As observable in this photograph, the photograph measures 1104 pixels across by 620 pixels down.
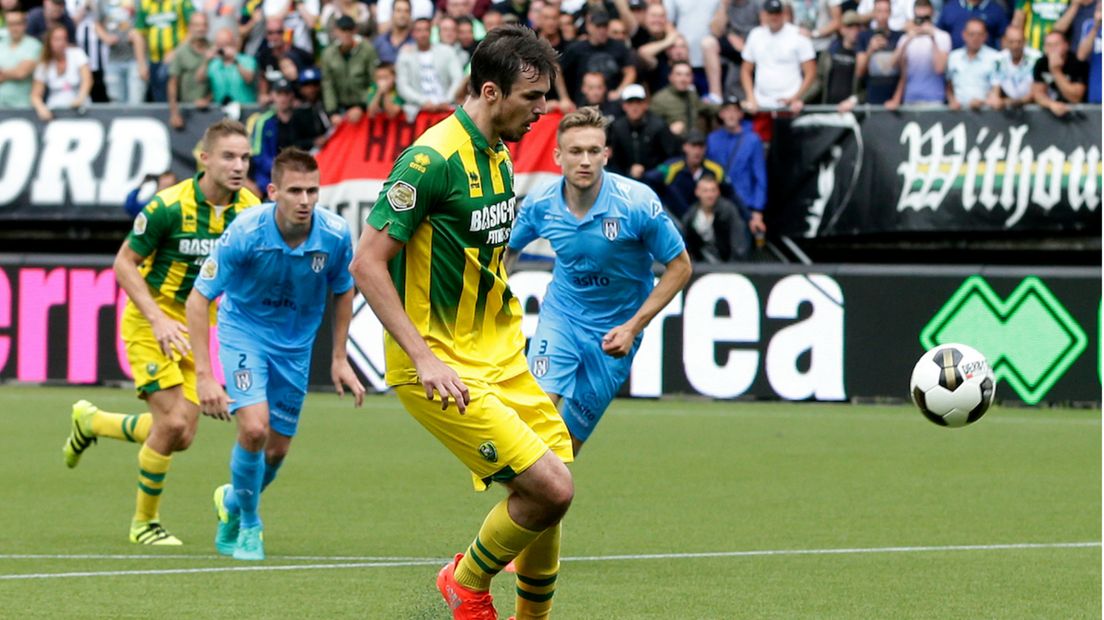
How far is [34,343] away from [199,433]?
484cm

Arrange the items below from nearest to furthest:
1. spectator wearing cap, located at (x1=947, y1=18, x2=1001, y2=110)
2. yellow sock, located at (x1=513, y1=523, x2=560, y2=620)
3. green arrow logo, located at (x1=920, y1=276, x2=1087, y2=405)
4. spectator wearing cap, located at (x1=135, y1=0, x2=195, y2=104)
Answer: yellow sock, located at (x1=513, y1=523, x2=560, y2=620) → green arrow logo, located at (x1=920, y1=276, x2=1087, y2=405) → spectator wearing cap, located at (x1=947, y1=18, x2=1001, y2=110) → spectator wearing cap, located at (x1=135, y1=0, x2=195, y2=104)

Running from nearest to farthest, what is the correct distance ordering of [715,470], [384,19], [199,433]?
[715,470] < [199,433] < [384,19]

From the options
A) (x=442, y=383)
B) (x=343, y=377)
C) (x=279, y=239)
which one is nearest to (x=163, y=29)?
(x=279, y=239)

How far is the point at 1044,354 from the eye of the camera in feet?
59.6

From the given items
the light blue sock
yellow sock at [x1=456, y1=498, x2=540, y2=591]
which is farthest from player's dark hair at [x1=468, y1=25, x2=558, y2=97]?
the light blue sock

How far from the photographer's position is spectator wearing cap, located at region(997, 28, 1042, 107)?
1912cm

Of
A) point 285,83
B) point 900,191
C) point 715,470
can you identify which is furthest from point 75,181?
point 715,470

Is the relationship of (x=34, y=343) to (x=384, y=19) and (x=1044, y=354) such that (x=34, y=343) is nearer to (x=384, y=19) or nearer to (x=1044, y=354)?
(x=384, y=19)

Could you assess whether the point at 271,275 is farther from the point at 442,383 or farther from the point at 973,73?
the point at 973,73

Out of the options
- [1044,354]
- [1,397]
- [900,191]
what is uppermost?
[900,191]

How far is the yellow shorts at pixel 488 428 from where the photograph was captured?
21.2 ft

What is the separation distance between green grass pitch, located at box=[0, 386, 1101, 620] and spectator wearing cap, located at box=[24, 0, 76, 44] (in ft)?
22.6

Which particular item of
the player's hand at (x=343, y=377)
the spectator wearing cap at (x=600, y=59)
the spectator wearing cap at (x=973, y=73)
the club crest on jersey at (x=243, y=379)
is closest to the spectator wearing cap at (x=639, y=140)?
the spectator wearing cap at (x=600, y=59)

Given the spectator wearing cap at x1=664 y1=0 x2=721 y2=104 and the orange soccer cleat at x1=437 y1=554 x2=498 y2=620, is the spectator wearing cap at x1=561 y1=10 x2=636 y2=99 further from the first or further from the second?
the orange soccer cleat at x1=437 y1=554 x2=498 y2=620
